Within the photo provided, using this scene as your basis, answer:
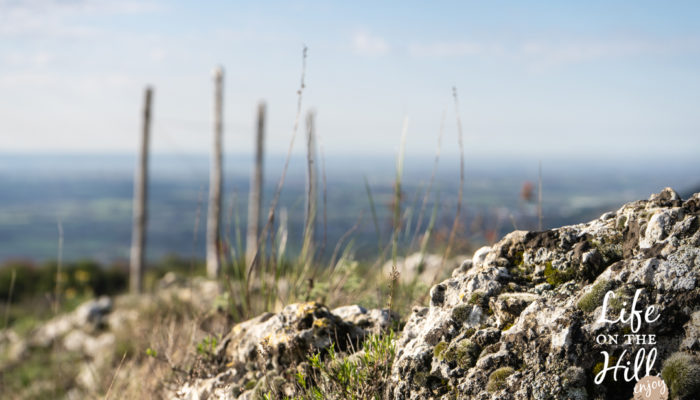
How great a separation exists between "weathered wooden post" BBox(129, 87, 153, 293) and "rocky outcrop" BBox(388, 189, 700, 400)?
973cm

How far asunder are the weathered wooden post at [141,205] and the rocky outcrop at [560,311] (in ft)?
31.9

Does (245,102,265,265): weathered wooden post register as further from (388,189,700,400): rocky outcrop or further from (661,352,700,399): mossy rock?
(661,352,700,399): mossy rock

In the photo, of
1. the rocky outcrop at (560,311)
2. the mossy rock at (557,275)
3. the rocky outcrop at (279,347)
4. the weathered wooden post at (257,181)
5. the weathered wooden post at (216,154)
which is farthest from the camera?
the weathered wooden post at (257,181)

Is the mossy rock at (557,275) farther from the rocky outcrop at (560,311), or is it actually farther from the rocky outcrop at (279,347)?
the rocky outcrop at (279,347)

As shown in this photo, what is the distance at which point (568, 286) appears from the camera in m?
2.10

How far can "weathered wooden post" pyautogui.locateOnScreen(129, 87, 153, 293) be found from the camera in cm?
1109

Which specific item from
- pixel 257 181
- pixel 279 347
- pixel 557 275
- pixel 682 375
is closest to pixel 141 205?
pixel 257 181

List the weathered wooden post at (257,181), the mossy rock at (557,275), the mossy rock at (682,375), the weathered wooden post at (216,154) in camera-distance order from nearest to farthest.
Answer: the mossy rock at (682,375), the mossy rock at (557,275), the weathered wooden post at (216,154), the weathered wooden post at (257,181)

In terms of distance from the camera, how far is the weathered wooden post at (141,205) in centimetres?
1109

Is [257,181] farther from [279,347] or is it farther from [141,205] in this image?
[279,347]

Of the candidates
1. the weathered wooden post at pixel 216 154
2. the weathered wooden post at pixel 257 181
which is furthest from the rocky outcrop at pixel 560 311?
the weathered wooden post at pixel 257 181

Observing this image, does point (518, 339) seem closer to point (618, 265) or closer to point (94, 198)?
point (618, 265)

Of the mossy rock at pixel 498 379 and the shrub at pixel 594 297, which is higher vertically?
the shrub at pixel 594 297

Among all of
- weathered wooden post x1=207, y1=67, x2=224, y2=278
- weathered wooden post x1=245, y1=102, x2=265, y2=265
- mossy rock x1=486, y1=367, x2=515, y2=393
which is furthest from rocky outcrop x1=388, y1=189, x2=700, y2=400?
weathered wooden post x1=245, y1=102, x2=265, y2=265
